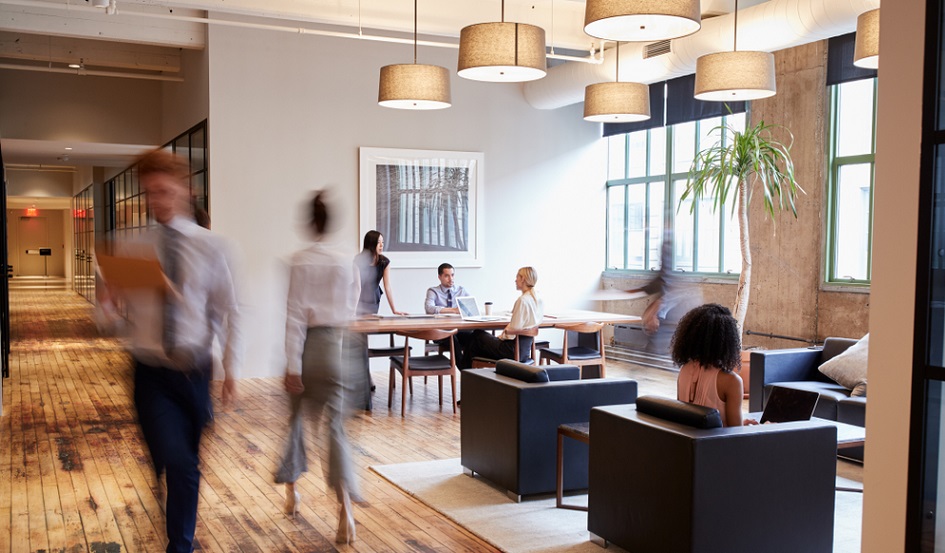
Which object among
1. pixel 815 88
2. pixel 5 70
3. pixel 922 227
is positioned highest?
pixel 5 70

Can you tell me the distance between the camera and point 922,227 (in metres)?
2.45

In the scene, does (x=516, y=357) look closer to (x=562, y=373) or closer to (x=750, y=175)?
(x=562, y=373)

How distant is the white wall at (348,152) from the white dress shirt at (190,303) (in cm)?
538

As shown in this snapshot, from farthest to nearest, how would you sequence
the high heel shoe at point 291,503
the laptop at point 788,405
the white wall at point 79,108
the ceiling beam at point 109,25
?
the white wall at point 79,108 < the ceiling beam at point 109,25 < the laptop at point 788,405 < the high heel shoe at point 291,503

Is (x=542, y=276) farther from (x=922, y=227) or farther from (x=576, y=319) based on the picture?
(x=922, y=227)

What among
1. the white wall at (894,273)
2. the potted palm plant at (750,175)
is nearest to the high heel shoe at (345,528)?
the white wall at (894,273)

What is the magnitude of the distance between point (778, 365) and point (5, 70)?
11.0 m

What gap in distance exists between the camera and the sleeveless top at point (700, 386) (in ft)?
12.9

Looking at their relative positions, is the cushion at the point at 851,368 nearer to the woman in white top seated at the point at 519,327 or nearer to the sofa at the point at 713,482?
the woman in white top seated at the point at 519,327

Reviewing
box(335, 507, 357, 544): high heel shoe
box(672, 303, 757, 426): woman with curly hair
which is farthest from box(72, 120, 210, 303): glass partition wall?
box(672, 303, 757, 426): woman with curly hair

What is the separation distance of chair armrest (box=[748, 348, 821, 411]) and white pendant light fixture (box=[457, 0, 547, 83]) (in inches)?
111

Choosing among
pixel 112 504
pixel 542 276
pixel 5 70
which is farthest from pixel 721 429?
pixel 5 70

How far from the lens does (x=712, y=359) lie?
12.9ft

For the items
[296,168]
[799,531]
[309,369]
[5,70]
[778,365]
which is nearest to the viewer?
[799,531]
